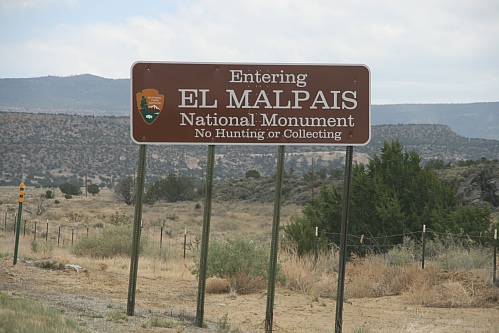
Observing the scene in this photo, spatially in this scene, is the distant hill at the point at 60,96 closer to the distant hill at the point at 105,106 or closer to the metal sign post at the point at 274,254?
the distant hill at the point at 105,106

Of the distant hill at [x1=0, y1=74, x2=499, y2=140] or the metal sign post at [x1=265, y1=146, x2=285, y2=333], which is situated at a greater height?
the distant hill at [x1=0, y1=74, x2=499, y2=140]

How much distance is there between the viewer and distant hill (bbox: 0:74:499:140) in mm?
167875

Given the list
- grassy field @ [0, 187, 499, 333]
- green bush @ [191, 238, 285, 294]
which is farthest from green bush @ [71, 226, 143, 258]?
green bush @ [191, 238, 285, 294]

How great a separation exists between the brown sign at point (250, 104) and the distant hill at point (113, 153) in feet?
205

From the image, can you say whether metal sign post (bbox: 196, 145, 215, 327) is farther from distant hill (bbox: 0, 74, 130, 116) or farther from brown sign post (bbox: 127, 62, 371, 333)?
distant hill (bbox: 0, 74, 130, 116)

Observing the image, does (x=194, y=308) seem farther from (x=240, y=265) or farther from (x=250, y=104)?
(x=250, y=104)

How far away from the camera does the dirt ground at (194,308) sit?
33.6 feet

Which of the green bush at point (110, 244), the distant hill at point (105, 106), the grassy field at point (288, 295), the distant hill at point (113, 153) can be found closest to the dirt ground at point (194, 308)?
the grassy field at point (288, 295)

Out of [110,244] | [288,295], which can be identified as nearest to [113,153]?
[110,244]

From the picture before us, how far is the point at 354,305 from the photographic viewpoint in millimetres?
13734

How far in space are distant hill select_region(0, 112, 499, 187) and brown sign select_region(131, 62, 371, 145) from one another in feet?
205

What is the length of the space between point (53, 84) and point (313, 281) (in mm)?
183269

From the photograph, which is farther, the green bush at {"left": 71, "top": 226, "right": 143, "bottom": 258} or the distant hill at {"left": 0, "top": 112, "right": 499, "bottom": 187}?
the distant hill at {"left": 0, "top": 112, "right": 499, "bottom": 187}

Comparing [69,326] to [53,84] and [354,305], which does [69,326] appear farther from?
[53,84]
